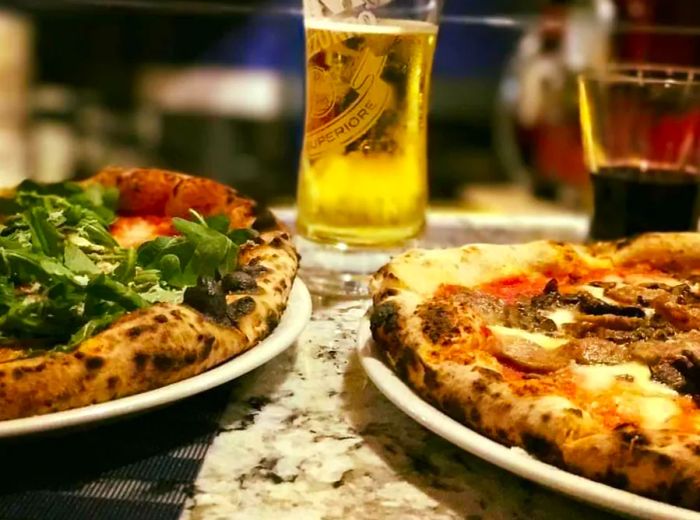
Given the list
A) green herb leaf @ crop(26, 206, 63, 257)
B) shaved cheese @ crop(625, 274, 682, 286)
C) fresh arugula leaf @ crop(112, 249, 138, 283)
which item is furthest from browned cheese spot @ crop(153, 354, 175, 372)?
shaved cheese @ crop(625, 274, 682, 286)

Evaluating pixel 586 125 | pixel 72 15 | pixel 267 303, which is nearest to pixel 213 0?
pixel 72 15

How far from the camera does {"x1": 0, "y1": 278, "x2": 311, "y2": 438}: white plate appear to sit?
29.7 inches

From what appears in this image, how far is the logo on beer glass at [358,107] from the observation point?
4.32 feet

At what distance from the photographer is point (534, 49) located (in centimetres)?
340

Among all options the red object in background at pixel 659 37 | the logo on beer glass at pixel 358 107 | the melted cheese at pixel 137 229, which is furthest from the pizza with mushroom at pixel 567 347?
the red object in background at pixel 659 37

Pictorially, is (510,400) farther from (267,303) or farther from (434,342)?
(267,303)

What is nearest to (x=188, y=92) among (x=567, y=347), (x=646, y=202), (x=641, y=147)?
(x=641, y=147)

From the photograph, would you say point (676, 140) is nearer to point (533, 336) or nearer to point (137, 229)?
point (533, 336)

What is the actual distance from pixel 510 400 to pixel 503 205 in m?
3.00

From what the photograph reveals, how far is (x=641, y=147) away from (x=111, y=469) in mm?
1112

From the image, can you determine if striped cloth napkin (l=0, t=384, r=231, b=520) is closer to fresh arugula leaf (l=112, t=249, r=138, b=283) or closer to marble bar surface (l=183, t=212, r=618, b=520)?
marble bar surface (l=183, t=212, r=618, b=520)

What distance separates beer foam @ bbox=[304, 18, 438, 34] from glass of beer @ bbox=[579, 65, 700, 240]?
0.42 meters

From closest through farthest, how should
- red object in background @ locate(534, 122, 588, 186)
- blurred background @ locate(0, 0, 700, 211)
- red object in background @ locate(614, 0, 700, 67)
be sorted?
red object in background @ locate(614, 0, 700, 67), red object in background @ locate(534, 122, 588, 186), blurred background @ locate(0, 0, 700, 211)

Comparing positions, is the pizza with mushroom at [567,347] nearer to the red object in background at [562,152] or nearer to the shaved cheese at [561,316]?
the shaved cheese at [561,316]
